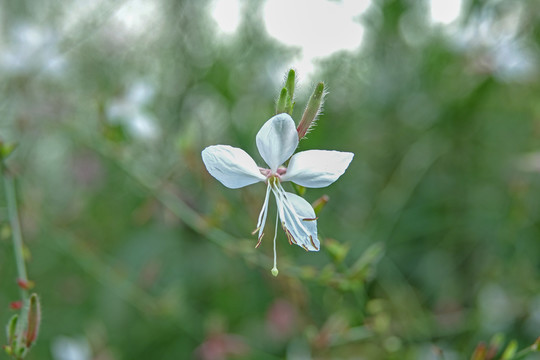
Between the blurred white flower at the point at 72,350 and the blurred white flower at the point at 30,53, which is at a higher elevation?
the blurred white flower at the point at 30,53

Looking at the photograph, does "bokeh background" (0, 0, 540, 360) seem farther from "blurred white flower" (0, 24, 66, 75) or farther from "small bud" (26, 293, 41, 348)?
"small bud" (26, 293, 41, 348)

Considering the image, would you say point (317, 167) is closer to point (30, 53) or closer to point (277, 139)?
point (277, 139)

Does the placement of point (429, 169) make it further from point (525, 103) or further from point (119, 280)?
point (119, 280)

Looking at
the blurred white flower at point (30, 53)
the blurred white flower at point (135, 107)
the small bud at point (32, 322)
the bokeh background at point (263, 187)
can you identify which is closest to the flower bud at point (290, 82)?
the small bud at point (32, 322)

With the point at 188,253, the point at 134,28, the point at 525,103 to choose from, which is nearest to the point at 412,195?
the point at 525,103

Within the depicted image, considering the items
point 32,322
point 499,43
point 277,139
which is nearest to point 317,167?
point 277,139

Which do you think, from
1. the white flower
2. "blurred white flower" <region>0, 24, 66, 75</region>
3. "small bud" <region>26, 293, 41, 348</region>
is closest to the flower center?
the white flower

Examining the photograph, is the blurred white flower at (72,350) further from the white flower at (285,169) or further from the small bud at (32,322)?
the white flower at (285,169)
